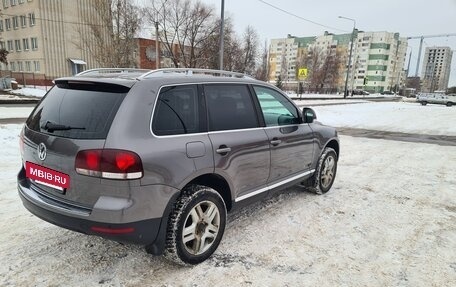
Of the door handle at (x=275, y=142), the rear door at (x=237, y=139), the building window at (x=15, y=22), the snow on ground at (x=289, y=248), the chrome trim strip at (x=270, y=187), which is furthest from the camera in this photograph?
the building window at (x=15, y=22)

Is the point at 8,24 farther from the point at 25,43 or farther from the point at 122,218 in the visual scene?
the point at 122,218

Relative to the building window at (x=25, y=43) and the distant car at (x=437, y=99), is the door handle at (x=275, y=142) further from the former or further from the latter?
the building window at (x=25, y=43)

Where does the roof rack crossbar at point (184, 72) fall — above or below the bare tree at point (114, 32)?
below

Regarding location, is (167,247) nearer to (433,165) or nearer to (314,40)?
(433,165)

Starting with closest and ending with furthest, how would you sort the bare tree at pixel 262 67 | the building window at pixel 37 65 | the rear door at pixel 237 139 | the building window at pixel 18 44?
1. the rear door at pixel 237 139
2. the building window at pixel 37 65
3. the building window at pixel 18 44
4. the bare tree at pixel 262 67

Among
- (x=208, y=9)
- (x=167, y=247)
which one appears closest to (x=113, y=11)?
(x=208, y=9)

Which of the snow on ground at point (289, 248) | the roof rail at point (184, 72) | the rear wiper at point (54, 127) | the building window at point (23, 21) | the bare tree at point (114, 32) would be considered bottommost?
the snow on ground at point (289, 248)

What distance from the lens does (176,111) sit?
2928 millimetres

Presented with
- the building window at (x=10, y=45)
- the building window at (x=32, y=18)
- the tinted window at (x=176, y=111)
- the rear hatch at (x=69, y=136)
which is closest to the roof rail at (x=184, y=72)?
the tinted window at (x=176, y=111)

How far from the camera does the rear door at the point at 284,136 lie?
3926mm

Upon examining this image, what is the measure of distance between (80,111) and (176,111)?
80 cm

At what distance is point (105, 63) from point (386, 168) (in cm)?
1942

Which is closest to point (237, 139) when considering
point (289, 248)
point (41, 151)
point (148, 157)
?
point (148, 157)

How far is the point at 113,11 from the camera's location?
73.3 feet
